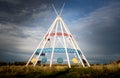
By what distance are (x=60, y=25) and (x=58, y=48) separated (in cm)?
354

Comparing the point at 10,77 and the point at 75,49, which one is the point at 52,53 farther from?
the point at 10,77

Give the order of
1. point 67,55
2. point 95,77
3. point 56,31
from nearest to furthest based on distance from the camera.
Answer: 1. point 95,77
2. point 67,55
3. point 56,31

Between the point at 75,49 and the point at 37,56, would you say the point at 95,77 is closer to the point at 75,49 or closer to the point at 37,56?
the point at 75,49

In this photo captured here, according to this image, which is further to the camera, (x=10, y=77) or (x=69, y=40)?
(x=69, y=40)

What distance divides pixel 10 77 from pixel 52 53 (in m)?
A: 11.0

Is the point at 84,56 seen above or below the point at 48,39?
below

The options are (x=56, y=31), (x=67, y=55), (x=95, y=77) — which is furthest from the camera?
(x=56, y=31)

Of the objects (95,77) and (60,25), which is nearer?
(95,77)

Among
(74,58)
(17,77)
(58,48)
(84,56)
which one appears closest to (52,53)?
(58,48)

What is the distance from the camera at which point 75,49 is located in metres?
27.5

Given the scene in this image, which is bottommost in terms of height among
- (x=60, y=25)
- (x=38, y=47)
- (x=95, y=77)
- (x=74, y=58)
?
(x=95, y=77)

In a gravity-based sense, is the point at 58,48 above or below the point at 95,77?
above

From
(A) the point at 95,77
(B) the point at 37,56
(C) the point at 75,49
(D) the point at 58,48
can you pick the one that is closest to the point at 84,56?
(C) the point at 75,49

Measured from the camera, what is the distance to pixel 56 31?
28.0 metres
